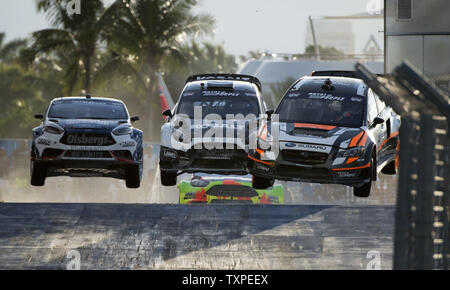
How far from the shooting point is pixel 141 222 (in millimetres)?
17484

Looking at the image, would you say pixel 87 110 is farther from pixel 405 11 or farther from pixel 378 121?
pixel 405 11

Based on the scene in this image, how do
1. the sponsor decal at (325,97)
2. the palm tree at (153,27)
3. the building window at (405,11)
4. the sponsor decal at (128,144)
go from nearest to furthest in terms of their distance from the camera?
the sponsor decal at (325,97) < the sponsor decal at (128,144) < the building window at (405,11) < the palm tree at (153,27)

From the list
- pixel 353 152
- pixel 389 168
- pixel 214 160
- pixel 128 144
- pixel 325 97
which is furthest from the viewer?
pixel 128 144

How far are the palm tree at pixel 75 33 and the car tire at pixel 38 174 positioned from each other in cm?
1359

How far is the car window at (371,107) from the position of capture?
34.9 ft

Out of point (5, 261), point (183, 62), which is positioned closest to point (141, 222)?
point (5, 261)

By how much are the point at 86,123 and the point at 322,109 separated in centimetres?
347

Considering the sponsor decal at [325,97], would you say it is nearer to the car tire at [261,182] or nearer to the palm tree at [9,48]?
the car tire at [261,182]

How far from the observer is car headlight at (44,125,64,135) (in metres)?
12.2

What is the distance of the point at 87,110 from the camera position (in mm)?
12781

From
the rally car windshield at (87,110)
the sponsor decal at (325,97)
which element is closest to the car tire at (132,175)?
the rally car windshield at (87,110)

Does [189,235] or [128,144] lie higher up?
[128,144]

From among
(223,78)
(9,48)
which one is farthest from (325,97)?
(9,48)

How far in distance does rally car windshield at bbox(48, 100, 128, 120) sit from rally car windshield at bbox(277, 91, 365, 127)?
2.97 meters
